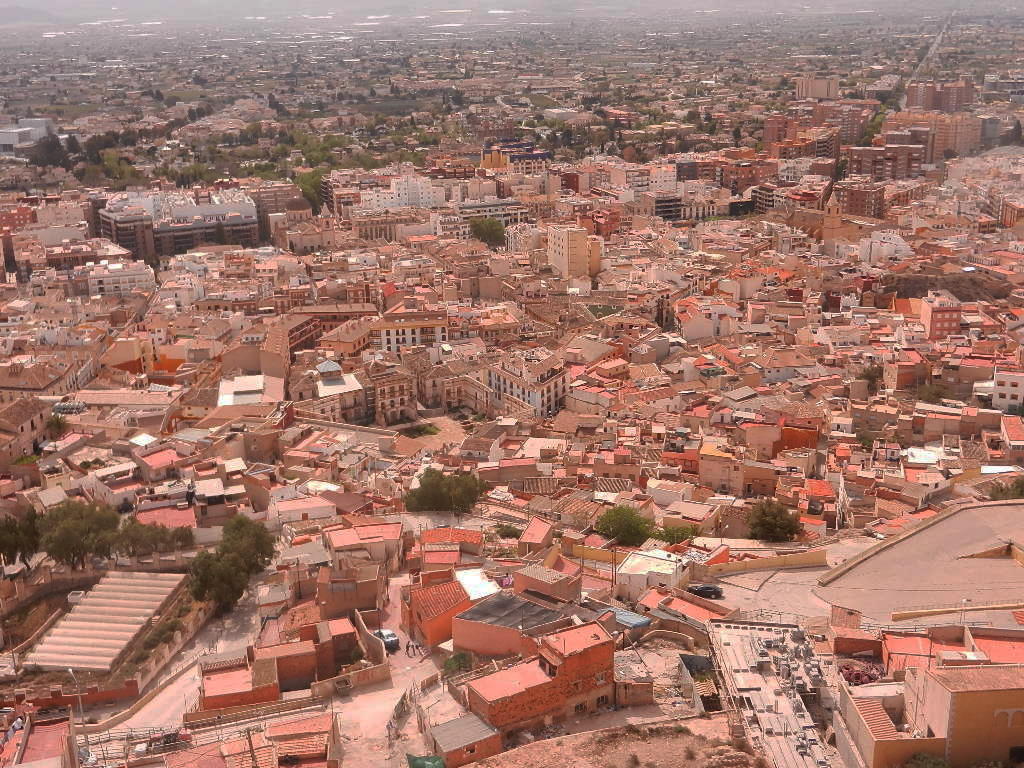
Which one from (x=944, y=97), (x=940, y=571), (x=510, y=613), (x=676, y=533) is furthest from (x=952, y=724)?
(x=944, y=97)

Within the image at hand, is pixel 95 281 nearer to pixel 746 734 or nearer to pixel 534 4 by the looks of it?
pixel 746 734

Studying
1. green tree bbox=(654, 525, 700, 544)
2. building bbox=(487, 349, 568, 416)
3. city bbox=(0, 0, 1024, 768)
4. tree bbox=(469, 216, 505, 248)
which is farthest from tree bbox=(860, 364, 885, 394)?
tree bbox=(469, 216, 505, 248)

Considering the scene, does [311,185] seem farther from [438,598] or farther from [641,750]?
[641,750]

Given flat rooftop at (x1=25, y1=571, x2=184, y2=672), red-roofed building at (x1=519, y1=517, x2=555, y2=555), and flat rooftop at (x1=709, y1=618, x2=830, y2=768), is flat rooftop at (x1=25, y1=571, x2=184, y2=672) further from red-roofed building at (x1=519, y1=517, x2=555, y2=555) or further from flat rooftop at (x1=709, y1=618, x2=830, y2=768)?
flat rooftop at (x1=709, y1=618, x2=830, y2=768)

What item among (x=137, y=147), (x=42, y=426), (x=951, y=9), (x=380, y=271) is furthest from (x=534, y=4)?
(x=42, y=426)

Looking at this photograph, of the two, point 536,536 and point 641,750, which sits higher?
point 641,750
